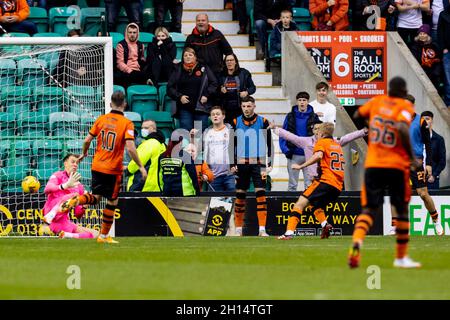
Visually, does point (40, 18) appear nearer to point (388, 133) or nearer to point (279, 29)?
point (279, 29)

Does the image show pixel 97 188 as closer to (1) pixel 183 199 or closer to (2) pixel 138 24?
(1) pixel 183 199

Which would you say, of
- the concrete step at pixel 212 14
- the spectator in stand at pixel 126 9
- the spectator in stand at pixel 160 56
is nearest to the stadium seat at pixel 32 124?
the spectator in stand at pixel 160 56

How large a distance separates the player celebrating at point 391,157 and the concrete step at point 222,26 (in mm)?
14145

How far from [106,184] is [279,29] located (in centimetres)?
855

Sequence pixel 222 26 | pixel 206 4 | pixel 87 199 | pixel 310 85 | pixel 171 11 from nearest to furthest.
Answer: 1. pixel 87 199
2. pixel 310 85
3. pixel 171 11
4. pixel 222 26
5. pixel 206 4

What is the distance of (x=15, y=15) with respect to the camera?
79.9 feet

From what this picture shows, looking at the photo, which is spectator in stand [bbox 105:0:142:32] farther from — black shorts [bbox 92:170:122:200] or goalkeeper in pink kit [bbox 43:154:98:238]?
black shorts [bbox 92:170:122:200]

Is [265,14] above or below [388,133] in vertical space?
above

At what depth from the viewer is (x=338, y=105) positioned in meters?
24.6

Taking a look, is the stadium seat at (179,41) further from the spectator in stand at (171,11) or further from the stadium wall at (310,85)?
the stadium wall at (310,85)

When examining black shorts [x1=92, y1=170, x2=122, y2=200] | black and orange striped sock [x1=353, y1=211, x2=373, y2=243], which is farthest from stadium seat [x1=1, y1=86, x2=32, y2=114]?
black and orange striped sock [x1=353, y1=211, x2=373, y2=243]

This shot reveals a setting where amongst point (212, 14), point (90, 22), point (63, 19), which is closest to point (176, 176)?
point (63, 19)

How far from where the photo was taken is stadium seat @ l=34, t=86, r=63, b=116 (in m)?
22.7

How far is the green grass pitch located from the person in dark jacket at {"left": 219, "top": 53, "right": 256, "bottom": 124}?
5837mm
